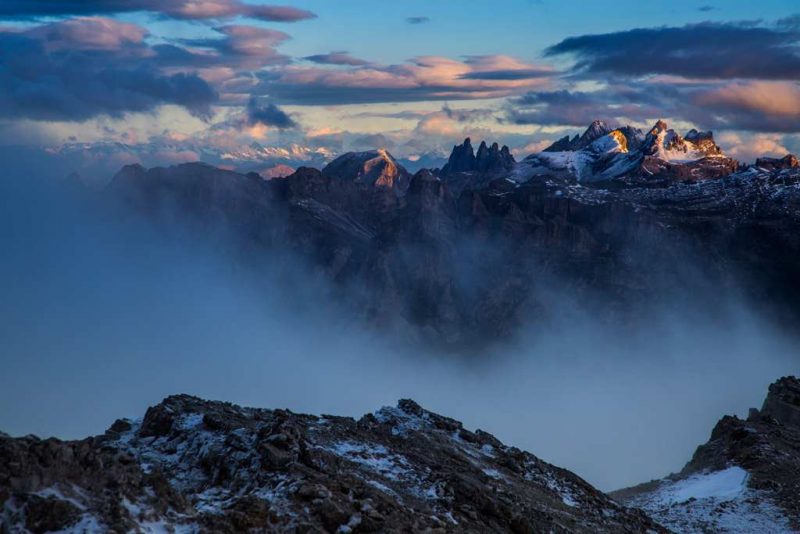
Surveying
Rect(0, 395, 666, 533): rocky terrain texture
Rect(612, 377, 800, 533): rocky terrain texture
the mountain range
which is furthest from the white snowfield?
Rect(0, 395, 666, 533): rocky terrain texture

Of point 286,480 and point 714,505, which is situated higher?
point 714,505

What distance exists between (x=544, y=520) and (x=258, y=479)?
22.6m

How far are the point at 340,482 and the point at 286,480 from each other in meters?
3.62

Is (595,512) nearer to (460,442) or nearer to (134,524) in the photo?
(460,442)

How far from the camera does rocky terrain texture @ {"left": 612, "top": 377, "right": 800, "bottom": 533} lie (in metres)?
84.2

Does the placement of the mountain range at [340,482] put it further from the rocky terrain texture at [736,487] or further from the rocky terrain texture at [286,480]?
the rocky terrain texture at [736,487]

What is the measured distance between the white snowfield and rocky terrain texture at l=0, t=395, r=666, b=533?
31.4 feet

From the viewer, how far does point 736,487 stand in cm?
9419

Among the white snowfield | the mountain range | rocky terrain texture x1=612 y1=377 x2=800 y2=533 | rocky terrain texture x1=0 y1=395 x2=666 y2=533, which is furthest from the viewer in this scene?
rocky terrain texture x1=612 y1=377 x2=800 y2=533

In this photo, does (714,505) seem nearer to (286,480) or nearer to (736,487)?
(736,487)

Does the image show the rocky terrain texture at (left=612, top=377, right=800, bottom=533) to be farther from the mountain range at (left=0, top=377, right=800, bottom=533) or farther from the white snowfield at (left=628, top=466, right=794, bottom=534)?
the mountain range at (left=0, top=377, right=800, bottom=533)

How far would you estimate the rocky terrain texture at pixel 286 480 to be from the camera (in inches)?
1684

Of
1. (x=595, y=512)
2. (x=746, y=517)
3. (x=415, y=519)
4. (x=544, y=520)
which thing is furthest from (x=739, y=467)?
(x=415, y=519)

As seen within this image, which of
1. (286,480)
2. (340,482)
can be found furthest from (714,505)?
(286,480)
